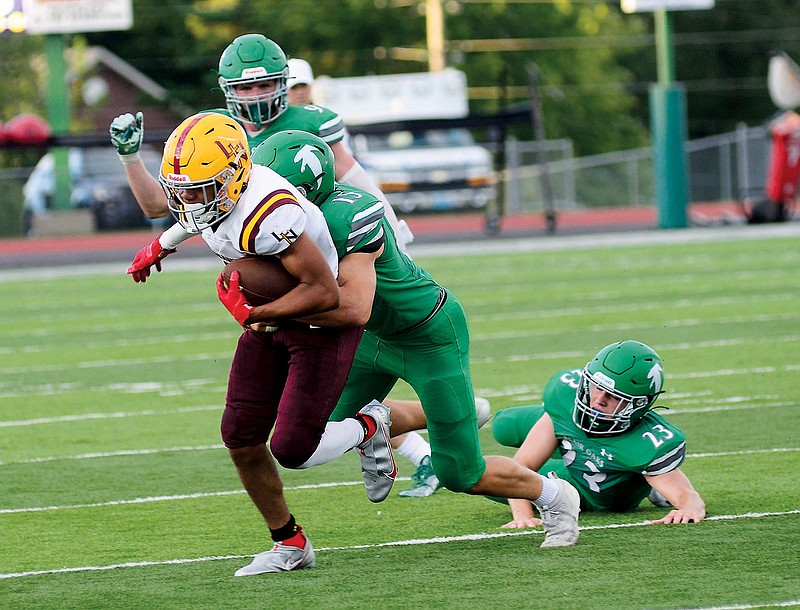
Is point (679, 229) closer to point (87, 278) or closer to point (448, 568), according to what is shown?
point (87, 278)

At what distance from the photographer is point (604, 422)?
5.12m

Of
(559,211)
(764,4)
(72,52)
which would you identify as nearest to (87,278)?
(559,211)

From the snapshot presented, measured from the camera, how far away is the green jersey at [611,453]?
5.11 meters

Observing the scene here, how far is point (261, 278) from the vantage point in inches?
171

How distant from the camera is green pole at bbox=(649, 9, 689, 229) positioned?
21.2 m

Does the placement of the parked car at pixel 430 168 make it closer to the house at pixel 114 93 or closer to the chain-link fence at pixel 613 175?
the chain-link fence at pixel 613 175

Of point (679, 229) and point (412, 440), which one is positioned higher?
point (412, 440)

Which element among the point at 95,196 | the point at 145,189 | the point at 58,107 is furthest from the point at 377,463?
the point at 58,107

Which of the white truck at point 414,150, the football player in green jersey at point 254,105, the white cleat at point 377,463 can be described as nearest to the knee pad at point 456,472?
the white cleat at point 377,463

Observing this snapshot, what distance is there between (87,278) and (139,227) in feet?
31.8

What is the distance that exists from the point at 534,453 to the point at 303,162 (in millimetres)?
1486

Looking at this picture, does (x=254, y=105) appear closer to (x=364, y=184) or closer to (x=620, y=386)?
(x=364, y=184)

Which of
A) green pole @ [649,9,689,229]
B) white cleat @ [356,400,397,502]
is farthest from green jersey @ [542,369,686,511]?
green pole @ [649,9,689,229]

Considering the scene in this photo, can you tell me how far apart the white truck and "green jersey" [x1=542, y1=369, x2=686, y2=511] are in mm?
20504
